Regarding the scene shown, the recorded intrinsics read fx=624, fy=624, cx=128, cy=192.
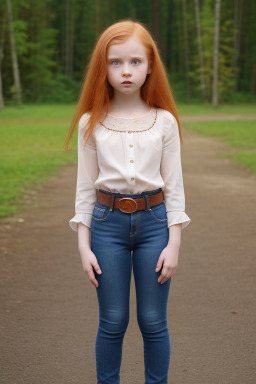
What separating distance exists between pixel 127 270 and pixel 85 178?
17.7 inches

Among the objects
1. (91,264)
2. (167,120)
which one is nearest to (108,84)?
(167,120)

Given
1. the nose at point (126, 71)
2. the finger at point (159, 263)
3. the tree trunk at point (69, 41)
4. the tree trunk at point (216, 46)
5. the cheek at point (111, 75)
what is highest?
the nose at point (126, 71)

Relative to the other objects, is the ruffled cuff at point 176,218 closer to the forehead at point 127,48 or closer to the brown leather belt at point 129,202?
the brown leather belt at point 129,202

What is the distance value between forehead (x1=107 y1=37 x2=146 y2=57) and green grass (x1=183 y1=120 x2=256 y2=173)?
31.1 ft

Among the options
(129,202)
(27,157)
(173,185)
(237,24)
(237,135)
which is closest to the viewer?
(129,202)

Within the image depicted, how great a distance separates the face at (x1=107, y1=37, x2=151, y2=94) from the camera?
266cm

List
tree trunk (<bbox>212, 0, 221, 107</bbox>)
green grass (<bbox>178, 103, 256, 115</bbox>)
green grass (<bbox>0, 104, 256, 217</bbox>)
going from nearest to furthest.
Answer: green grass (<bbox>0, 104, 256, 217</bbox>) < green grass (<bbox>178, 103, 256, 115</bbox>) < tree trunk (<bbox>212, 0, 221, 107</bbox>)

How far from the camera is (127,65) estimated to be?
8.77 feet

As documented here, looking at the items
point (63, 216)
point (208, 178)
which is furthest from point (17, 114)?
point (63, 216)

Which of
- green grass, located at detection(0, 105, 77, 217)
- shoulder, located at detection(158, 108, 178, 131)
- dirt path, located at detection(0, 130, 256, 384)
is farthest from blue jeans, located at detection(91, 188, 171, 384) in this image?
green grass, located at detection(0, 105, 77, 217)

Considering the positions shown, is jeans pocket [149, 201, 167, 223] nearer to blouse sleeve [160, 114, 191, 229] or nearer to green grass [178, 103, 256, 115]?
blouse sleeve [160, 114, 191, 229]

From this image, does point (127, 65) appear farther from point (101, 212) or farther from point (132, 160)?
point (101, 212)

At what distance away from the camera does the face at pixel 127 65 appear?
266cm

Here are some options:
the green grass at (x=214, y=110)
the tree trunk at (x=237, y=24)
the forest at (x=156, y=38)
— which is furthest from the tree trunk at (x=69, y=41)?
the green grass at (x=214, y=110)
